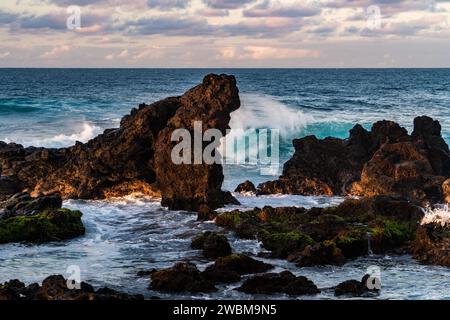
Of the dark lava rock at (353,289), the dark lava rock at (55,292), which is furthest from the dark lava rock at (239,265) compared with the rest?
the dark lava rock at (55,292)

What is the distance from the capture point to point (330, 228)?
Result: 75.0ft

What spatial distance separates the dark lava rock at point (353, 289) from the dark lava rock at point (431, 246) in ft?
12.3

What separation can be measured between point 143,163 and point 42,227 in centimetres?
796

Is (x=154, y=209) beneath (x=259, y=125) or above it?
beneath

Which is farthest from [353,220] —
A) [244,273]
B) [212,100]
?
[212,100]

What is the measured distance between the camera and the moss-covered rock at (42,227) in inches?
927

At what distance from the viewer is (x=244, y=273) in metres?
19.3

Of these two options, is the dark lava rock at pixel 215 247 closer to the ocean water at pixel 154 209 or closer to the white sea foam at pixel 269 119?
the ocean water at pixel 154 209

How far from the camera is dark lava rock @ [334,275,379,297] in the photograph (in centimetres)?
1731

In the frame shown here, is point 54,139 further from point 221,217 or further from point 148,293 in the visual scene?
point 148,293

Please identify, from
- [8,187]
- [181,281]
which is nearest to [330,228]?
[181,281]

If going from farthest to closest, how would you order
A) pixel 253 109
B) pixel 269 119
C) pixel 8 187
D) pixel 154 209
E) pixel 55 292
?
pixel 253 109 < pixel 269 119 < pixel 8 187 < pixel 154 209 < pixel 55 292

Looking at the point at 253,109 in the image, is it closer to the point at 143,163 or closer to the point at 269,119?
the point at 269,119

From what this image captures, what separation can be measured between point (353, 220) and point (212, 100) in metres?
8.43
